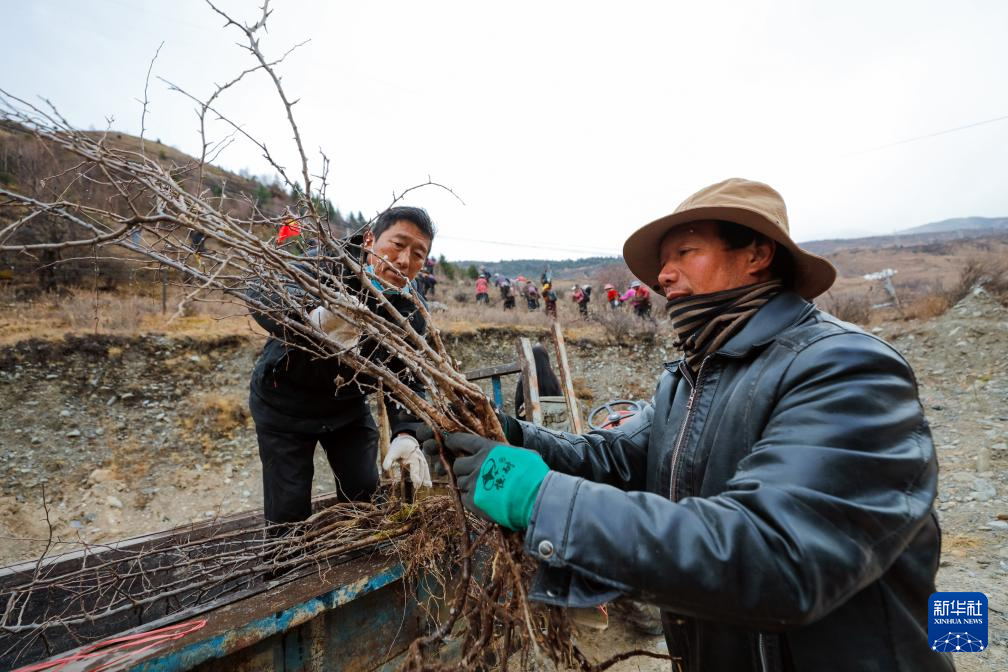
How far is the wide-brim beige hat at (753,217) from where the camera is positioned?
1214 millimetres

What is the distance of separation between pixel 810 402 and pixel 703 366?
0.33m

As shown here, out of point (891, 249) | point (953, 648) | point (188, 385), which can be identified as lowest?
point (188, 385)

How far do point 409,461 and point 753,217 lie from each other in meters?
1.59

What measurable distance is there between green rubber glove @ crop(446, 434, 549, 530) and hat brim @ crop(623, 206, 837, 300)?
0.86 meters

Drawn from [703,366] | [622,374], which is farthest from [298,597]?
[622,374]

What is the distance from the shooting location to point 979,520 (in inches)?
148

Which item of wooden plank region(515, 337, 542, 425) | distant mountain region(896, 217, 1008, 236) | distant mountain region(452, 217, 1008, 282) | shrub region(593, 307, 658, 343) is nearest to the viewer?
wooden plank region(515, 337, 542, 425)

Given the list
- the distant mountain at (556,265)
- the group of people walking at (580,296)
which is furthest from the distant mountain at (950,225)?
the group of people walking at (580,296)

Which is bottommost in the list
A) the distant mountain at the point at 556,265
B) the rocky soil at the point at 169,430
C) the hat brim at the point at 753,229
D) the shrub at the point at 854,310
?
the rocky soil at the point at 169,430

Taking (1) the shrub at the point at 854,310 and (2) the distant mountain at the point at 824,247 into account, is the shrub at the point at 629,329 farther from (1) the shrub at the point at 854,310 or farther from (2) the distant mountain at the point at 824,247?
(2) the distant mountain at the point at 824,247

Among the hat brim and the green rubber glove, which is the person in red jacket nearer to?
the hat brim

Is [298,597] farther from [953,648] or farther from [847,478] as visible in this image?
[953,648]

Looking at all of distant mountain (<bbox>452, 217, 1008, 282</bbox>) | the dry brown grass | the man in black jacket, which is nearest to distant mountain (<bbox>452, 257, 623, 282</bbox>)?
distant mountain (<bbox>452, 217, 1008, 282</bbox>)

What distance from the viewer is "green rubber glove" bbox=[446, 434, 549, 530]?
97 cm
